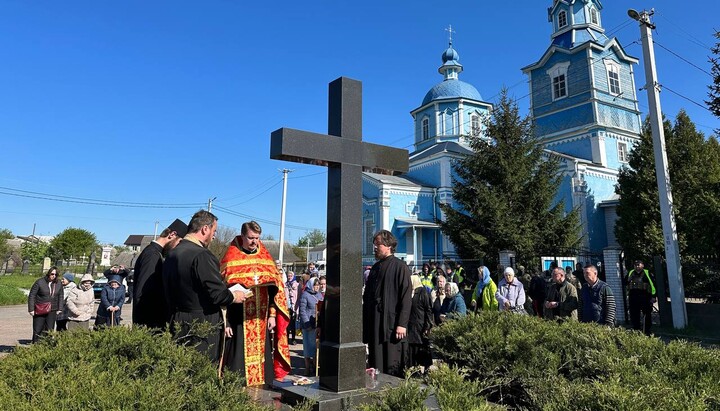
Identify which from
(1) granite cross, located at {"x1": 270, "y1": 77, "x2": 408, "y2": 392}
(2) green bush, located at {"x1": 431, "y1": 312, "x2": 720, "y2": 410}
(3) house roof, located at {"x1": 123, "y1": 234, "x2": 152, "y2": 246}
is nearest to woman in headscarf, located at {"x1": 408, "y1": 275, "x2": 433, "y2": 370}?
(2) green bush, located at {"x1": 431, "y1": 312, "x2": 720, "y2": 410}

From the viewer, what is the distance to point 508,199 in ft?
57.6

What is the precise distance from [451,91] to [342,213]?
32935mm

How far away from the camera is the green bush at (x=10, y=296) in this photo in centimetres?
2137

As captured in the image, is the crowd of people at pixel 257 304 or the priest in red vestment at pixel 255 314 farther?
the priest in red vestment at pixel 255 314

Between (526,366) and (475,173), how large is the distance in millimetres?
14880

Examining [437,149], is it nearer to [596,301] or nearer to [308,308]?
[308,308]

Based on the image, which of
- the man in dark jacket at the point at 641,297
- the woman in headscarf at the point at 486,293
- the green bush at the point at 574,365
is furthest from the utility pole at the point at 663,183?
the green bush at the point at 574,365

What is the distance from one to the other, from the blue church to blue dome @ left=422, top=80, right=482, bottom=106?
4.99 meters

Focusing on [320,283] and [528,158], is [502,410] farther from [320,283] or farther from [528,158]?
[528,158]

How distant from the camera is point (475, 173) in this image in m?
18.4

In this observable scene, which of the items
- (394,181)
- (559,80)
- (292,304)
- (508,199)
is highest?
(559,80)

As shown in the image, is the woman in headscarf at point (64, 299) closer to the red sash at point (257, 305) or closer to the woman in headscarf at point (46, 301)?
the woman in headscarf at point (46, 301)

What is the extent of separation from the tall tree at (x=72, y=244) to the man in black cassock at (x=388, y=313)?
181 feet

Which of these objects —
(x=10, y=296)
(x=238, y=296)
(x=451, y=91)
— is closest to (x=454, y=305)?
(x=238, y=296)
